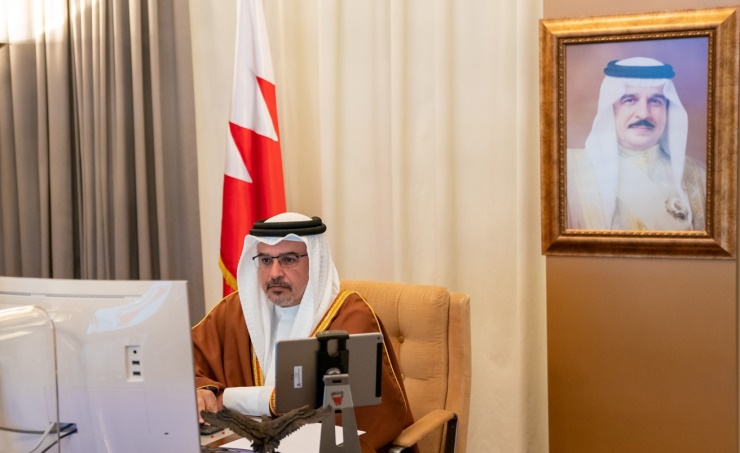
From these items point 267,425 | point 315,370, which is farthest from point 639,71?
point 267,425

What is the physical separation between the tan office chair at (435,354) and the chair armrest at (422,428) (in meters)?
0.03

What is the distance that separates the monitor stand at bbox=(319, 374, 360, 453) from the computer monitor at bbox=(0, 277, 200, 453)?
1.31ft

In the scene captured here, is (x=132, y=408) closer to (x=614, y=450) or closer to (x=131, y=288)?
(x=131, y=288)

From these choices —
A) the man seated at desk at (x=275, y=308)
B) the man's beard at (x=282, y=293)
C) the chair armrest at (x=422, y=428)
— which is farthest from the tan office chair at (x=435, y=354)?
the man's beard at (x=282, y=293)

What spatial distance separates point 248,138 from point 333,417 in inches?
77.5

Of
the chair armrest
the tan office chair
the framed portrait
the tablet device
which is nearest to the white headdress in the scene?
the tan office chair

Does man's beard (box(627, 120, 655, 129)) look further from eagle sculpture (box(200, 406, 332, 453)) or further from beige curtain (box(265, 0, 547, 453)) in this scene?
eagle sculpture (box(200, 406, 332, 453))

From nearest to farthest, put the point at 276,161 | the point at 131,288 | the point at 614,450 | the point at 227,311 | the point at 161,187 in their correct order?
1. the point at 131,288
2. the point at 227,311
3. the point at 614,450
4. the point at 276,161
5. the point at 161,187

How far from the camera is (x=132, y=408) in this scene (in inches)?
66.7

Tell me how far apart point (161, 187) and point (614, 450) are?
2.27m

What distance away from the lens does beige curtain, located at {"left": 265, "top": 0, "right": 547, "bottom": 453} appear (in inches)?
143

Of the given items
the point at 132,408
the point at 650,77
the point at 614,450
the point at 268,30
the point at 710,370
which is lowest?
Result: the point at 614,450

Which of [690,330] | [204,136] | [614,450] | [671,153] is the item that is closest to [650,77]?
[671,153]

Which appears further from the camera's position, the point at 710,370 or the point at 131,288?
the point at 710,370
